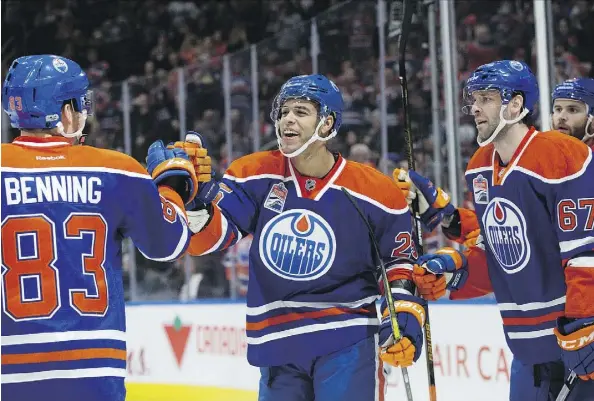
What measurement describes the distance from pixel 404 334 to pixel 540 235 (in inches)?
20.0

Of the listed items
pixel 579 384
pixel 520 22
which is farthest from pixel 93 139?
pixel 579 384

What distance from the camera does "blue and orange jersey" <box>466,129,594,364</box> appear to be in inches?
127

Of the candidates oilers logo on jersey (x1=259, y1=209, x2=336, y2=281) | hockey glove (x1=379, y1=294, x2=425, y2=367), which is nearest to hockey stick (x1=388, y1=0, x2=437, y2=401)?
hockey glove (x1=379, y1=294, x2=425, y2=367)

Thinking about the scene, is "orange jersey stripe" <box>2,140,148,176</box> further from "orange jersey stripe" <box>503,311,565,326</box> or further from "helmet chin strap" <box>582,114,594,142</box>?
"helmet chin strap" <box>582,114,594,142</box>

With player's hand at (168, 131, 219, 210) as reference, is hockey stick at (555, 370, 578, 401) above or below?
below

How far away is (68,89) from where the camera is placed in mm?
2680

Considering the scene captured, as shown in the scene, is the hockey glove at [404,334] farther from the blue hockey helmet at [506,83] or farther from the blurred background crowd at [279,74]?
the blurred background crowd at [279,74]

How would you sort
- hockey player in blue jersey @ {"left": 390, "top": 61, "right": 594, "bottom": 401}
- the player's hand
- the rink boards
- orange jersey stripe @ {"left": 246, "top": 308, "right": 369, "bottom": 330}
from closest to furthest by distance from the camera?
the player's hand < hockey player in blue jersey @ {"left": 390, "top": 61, "right": 594, "bottom": 401} < orange jersey stripe @ {"left": 246, "top": 308, "right": 369, "bottom": 330} < the rink boards

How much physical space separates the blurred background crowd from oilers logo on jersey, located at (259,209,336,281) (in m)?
2.14

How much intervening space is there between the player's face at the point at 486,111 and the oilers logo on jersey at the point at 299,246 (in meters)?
0.60

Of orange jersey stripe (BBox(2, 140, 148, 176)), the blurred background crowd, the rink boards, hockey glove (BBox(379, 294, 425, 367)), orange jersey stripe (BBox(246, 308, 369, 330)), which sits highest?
the blurred background crowd

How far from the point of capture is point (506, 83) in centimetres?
346

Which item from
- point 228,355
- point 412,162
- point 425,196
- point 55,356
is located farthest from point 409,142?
point 228,355

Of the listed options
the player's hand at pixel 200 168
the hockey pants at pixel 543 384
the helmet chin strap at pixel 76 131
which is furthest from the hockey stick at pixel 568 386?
the helmet chin strap at pixel 76 131
